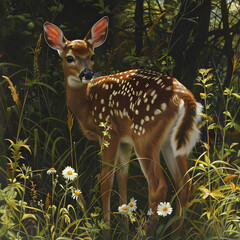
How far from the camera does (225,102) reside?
14.2 feet

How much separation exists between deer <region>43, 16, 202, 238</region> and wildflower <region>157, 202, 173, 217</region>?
37 millimetres

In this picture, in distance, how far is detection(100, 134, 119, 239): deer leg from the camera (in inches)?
161

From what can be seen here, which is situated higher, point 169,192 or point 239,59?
point 239,59

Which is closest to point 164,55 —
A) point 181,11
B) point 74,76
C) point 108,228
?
point 181,11

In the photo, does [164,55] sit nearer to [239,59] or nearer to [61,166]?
[239,59]

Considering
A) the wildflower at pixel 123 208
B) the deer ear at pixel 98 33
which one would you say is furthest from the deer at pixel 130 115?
the wildflower at pixel 123 208

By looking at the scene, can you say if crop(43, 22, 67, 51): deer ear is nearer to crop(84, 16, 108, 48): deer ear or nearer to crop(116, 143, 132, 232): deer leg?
crop(84, 16, 108, 48): deer ear

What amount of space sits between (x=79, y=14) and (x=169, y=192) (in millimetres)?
1626

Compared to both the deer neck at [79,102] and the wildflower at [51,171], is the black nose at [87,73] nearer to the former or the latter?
the deer neck at [79,102]

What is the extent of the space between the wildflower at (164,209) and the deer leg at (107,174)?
44 centimetres

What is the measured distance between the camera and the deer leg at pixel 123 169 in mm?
4156

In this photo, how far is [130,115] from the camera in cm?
402

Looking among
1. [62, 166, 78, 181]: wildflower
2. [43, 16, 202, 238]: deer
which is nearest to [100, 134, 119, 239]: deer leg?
[43, 16, 202, 238]: deer

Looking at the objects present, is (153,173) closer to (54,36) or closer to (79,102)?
(79,102)
